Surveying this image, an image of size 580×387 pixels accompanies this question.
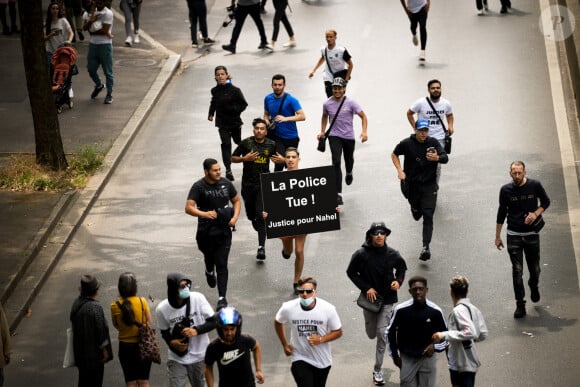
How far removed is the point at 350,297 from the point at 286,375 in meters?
2.18

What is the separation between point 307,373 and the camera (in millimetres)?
11227

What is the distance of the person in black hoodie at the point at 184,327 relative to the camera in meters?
11.2

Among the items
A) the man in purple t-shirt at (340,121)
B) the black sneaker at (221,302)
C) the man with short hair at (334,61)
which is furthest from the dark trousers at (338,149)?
the black sneaker at (221,302)

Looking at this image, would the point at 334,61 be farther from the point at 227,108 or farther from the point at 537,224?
the point at 537,224

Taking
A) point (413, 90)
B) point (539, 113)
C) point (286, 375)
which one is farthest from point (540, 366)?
point (413, 90)

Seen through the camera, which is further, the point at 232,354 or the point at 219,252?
the point at 219,252

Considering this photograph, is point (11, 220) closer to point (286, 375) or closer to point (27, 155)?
point (27, 155)

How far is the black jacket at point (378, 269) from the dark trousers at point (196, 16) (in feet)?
48.6

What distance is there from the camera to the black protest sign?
47.2 feet

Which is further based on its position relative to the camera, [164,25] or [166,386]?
[164,25]

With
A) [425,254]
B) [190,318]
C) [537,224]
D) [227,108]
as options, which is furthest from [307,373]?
[227,108]

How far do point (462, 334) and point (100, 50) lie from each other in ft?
44.1

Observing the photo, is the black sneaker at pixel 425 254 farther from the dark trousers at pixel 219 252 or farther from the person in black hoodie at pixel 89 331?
the person in black hoodie at pixel 89 331

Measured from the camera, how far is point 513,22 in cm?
2747
